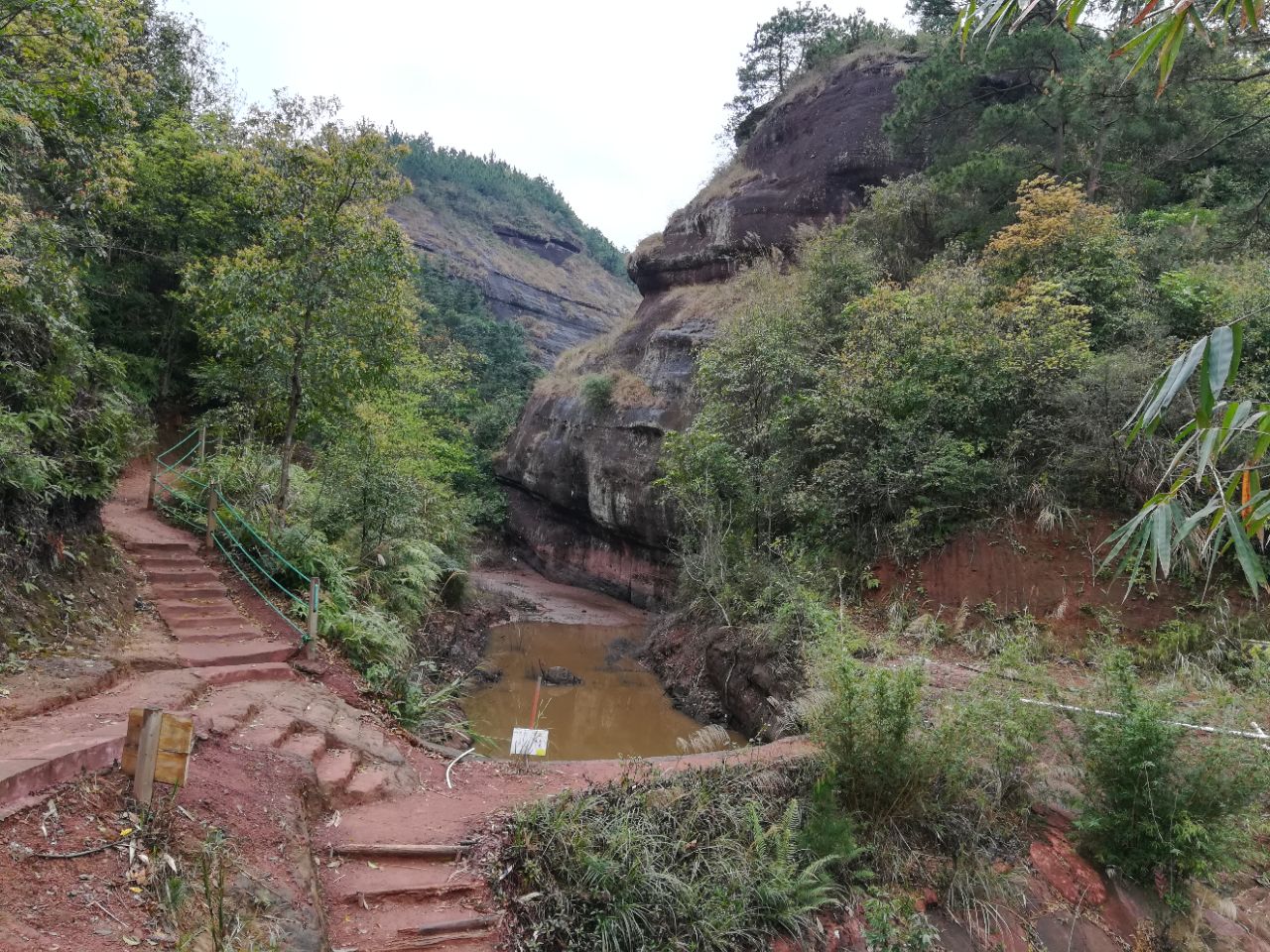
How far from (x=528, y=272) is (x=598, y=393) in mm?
40856

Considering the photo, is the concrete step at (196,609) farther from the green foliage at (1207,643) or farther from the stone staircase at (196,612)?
the green foliage at (1207,643)

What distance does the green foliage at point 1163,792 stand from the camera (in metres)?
4.91

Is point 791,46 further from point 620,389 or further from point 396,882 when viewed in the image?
point 396,882

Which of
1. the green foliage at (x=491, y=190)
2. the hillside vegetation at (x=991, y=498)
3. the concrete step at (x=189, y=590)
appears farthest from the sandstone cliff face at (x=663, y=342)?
the green foliage at (x=491, y=190)

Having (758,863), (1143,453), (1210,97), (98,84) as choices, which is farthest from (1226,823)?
(1210,97)

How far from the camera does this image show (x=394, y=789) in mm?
5680

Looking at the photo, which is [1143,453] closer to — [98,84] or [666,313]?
[98,84]

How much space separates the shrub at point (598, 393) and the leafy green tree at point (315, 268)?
14.5 m

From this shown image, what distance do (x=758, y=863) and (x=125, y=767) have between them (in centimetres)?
411

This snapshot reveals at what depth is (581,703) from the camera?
524 inches

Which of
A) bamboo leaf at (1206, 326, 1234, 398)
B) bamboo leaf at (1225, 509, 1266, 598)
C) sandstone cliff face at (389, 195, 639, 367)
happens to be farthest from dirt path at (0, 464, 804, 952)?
sandstone cliff face at (389, 195, 639, 367)

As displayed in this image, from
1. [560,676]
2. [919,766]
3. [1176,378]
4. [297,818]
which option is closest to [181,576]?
[297,818]

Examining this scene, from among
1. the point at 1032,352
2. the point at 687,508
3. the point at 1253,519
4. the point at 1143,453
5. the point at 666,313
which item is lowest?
the point at 687,508

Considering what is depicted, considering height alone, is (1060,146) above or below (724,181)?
below
